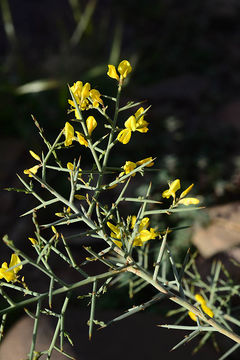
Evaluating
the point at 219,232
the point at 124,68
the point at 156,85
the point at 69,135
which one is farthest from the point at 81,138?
the point at 156,85

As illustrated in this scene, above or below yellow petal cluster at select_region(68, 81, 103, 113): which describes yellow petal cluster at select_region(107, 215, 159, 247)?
below

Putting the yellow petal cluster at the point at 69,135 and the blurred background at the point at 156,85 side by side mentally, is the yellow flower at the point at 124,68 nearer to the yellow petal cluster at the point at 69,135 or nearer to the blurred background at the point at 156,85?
the yellow petal cluster at the point at 69,135

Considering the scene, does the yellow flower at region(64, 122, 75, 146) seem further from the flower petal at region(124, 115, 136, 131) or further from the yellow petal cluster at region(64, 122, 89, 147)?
the flower petal at region(124, 115, 136, 131)

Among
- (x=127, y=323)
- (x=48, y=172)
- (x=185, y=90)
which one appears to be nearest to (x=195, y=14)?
(x=185, y=90)

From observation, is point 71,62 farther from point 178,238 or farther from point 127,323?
point 127,323

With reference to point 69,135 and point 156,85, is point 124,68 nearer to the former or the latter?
point 69,135

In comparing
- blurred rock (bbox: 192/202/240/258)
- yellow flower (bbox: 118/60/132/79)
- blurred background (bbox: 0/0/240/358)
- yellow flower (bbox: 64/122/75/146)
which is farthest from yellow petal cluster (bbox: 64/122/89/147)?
blurred rock (bbox: 192/202/240/258)

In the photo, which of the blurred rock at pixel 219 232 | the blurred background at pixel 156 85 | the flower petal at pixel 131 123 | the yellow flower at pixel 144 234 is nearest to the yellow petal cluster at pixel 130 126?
the flower petal at pixel 131 123
